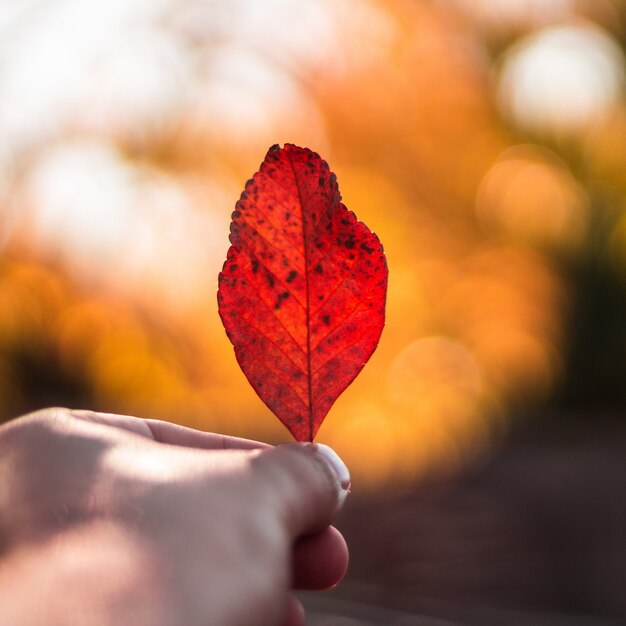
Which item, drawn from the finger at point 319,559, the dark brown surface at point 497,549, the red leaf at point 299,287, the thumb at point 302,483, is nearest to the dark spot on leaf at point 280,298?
the red leaf at point 299,287

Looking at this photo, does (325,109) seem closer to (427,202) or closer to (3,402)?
(427,202)

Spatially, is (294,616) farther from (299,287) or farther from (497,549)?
(497,549)

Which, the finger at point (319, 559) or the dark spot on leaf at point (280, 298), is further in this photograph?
the finger at point (319, 559)

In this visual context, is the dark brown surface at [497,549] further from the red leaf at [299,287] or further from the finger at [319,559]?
the red leaf at [299,287]

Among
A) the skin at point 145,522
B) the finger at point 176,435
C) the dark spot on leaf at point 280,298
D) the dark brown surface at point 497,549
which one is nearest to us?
the skin at point 145,522

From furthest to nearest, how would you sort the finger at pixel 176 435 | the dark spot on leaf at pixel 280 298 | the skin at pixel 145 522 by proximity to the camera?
1. the finger at pixel 176 435
2. the dark spot on leaf at pixel 280 298
3. the skin at pixel 145 522

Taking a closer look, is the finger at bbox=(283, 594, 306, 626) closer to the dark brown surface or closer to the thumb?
the thumb
